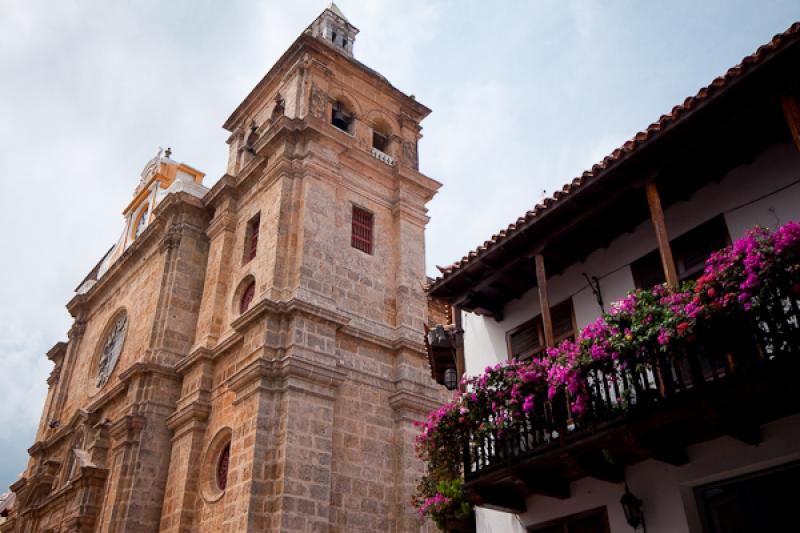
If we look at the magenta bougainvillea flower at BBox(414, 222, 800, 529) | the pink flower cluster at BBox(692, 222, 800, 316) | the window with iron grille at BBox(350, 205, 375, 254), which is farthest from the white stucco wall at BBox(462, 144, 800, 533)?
the window with iron grille at BBox(350, 205, 375, 254)

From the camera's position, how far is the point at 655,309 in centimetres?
698

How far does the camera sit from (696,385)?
648 cm

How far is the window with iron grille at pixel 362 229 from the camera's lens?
751 inches

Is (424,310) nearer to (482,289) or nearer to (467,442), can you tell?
(482,289)

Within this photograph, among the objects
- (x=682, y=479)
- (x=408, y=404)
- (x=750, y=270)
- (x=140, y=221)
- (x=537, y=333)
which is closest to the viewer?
(x=750, y=270)

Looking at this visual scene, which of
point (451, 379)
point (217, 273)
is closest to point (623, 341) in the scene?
point (451, 379)

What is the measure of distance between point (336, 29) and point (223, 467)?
16.6 meters

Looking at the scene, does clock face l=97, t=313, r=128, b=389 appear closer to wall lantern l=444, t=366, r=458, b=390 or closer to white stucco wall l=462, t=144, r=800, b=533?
wall lantern l=444, t=366, r=458, b=390

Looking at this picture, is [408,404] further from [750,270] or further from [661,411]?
[750,270]

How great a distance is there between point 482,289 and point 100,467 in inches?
555

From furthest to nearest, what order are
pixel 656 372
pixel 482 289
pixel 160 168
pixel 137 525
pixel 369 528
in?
1. pixel 160 168
2. pixel 137 525
3. pixel 369 528
4. pixel 482 289
5. pixel 656 372

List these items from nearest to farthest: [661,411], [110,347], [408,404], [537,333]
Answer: [661,411] < [537,333] < [408,404] < [110,347]

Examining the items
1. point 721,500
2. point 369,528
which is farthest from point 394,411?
point 721,500

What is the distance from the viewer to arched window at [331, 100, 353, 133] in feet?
70.5
